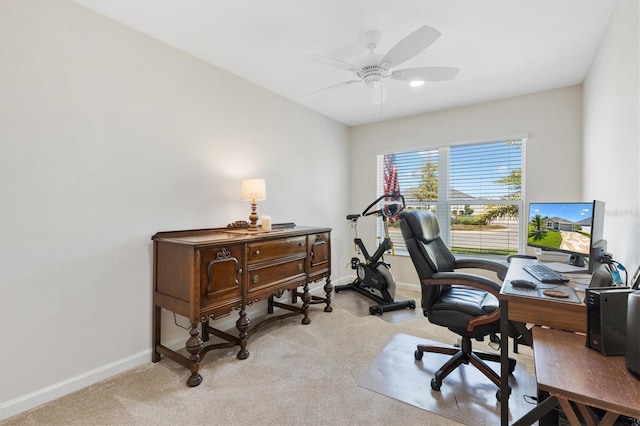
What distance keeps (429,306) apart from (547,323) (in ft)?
2.39

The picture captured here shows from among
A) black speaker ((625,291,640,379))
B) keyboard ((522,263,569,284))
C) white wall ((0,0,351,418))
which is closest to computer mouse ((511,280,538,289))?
keyboard ((522,263,569,284))

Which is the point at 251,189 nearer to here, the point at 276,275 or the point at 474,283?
the point at 276,275

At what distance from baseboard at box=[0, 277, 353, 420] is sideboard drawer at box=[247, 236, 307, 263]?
97 centimetres

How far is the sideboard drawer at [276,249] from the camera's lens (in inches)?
93.7

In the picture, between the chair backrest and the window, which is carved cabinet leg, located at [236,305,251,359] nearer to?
the chair backrest

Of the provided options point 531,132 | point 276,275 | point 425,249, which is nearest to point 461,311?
point 425,249

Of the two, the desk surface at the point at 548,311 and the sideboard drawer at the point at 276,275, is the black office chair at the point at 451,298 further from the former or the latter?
the sideboard drawer at the point at 276,275

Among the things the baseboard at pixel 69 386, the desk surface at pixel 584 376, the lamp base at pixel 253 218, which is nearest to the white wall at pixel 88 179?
the baseboard at pixel 69 386

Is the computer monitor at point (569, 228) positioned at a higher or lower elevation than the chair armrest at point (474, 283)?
higher

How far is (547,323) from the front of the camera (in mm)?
1245

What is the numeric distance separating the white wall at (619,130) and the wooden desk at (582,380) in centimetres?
100

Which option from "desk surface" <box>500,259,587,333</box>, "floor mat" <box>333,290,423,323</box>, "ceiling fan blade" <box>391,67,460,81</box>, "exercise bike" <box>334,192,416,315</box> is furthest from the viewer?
"exercise bike" <box>334,192,416,315</box>

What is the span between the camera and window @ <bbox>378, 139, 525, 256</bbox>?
11.5 ft

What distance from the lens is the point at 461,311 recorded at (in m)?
1.77
